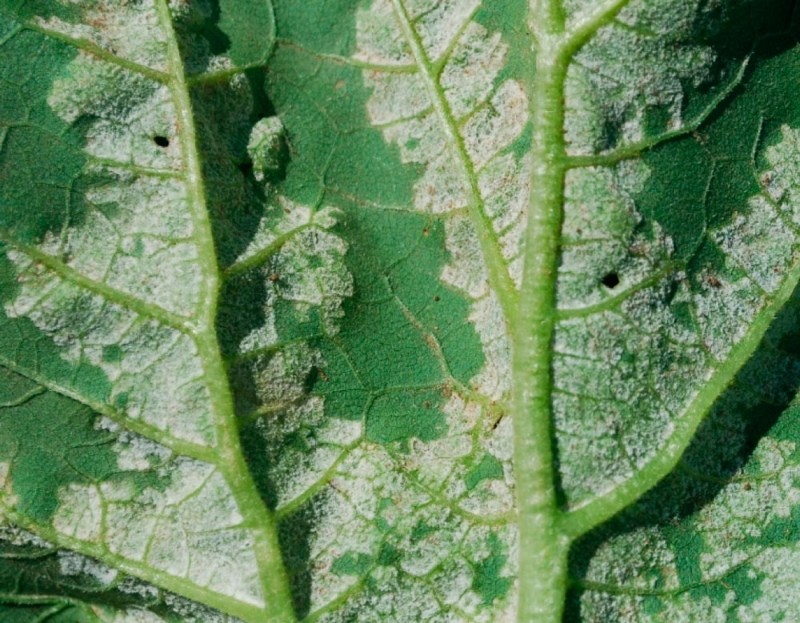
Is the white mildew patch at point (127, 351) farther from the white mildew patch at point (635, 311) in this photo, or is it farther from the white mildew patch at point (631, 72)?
the white mildew patch at point (631, 72)

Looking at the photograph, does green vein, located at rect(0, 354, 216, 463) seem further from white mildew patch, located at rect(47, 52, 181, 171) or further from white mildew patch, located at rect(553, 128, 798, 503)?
white mildew patch, located at rect(553, 128, 798, 503)

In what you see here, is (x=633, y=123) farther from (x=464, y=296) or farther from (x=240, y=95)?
(x=240, y=95)

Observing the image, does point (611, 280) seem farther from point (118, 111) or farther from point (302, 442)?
point (118, 111)

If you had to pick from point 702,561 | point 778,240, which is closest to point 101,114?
point 778,240

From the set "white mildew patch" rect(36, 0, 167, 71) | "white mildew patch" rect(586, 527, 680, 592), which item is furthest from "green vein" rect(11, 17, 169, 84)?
"white mildew patch" rect(586, 527, 680, 592)

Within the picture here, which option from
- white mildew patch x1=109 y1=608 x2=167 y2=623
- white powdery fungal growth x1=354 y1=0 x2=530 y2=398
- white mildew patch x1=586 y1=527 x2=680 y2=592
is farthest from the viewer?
white mildew patch x1=109 y1=608 x2=167 y2=623

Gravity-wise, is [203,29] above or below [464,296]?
above

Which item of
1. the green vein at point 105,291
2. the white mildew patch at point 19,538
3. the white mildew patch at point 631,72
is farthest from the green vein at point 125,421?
the white mildew patch at point 631,72
